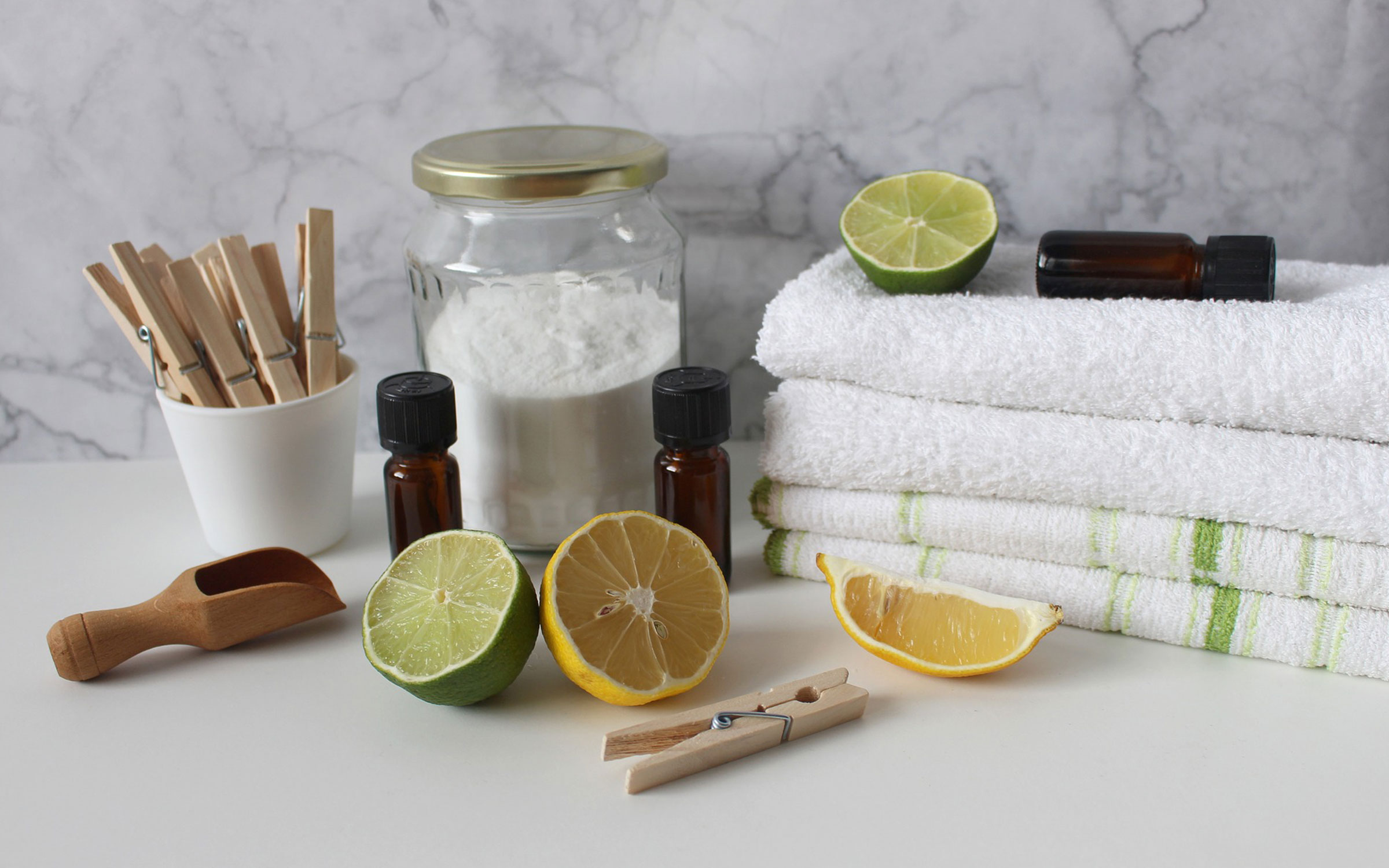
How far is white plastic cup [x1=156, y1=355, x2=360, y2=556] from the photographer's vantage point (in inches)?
33.0

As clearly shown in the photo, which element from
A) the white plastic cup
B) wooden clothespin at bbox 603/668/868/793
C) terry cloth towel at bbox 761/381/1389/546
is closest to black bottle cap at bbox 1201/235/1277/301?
terry cloth towel at bbox 761/381/1389/546

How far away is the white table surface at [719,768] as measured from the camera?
573 mm

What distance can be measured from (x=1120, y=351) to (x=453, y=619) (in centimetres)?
45

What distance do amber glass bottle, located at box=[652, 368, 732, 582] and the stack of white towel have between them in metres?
0.04

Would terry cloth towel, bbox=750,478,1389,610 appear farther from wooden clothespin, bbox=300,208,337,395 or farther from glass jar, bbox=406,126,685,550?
wooden clothespin, bbox=300,208,337,395

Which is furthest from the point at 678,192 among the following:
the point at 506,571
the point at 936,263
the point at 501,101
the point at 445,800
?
the point at 445,800

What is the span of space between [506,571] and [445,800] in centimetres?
14

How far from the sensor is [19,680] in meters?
0.73

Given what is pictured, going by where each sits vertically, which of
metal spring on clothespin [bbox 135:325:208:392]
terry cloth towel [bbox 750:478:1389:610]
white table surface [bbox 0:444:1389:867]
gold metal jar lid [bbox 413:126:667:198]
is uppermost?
gold metal jar lid [bbox 413:126:667:198]

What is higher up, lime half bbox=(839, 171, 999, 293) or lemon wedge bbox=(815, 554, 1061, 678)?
lime half bbox=(839, 171, 999, 293)

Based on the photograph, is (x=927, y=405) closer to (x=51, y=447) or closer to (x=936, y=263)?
(x=936, y=263)

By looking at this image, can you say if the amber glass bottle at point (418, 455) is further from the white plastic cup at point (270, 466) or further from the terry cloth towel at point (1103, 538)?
the terry cloth towel at point (1103, 538)

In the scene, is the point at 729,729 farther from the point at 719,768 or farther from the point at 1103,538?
the point at 1103,538

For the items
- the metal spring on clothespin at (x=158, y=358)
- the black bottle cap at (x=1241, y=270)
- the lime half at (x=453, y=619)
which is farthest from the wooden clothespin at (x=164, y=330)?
the black bottle cap at (x=1241, y=270)
